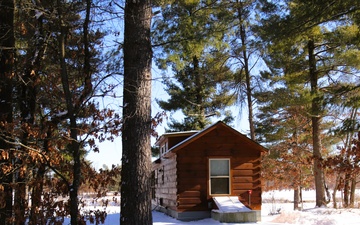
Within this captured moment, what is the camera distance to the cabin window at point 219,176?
15.2 meters

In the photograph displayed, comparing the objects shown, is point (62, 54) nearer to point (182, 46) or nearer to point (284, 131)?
point (182, 46)

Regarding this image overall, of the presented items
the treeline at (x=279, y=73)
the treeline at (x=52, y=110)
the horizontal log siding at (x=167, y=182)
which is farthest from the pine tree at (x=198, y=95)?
the treeline at (x=52, y=110)

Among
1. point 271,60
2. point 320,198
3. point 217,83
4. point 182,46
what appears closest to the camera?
point 182,46

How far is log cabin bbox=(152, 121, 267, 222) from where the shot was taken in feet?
49.1

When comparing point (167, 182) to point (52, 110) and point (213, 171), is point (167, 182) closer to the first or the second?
point (213, 171)

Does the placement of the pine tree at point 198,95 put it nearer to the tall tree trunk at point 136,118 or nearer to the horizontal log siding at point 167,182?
the horizontal log siding at point 167,182

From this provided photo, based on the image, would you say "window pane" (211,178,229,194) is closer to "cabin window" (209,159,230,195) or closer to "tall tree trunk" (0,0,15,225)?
"cabin window" (209,159,230,195)

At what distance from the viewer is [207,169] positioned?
1518cm

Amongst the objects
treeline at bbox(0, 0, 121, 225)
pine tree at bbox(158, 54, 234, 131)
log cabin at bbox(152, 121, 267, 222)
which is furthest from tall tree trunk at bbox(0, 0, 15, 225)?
pine tree at bbox(158, 54, 234, 131)

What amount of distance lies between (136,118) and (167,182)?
39.3ft

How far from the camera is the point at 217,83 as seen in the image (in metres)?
23.1

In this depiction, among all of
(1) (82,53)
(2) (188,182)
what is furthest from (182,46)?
(2) (188,182)

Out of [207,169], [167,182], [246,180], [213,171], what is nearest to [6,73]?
[207,169]

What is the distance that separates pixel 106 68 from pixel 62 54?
78 centimetres
